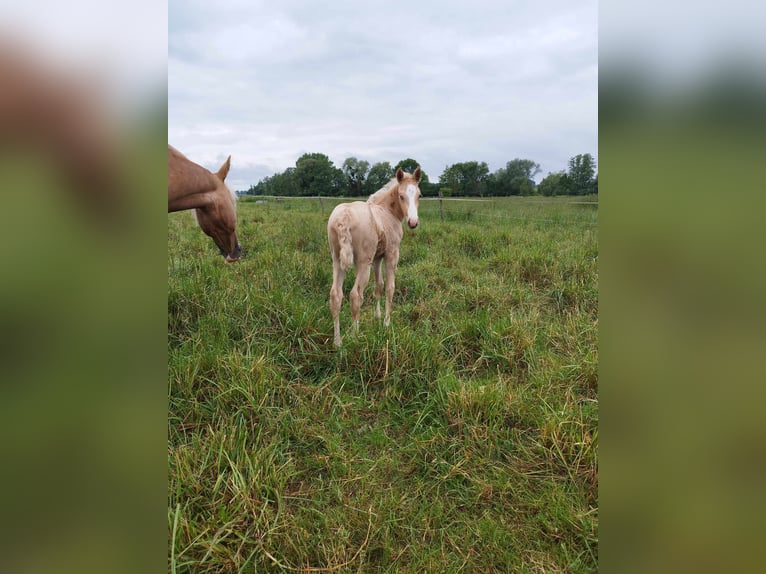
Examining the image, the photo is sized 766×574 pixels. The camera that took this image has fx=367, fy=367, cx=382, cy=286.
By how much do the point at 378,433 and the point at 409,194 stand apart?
111 inches

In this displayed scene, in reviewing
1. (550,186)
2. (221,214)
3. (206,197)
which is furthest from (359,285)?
(550,186)

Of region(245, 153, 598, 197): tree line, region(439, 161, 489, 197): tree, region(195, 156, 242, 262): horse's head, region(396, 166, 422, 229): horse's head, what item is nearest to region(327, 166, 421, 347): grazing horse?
region(396, 166, 422, 229): horse's head

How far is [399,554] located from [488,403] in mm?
1188

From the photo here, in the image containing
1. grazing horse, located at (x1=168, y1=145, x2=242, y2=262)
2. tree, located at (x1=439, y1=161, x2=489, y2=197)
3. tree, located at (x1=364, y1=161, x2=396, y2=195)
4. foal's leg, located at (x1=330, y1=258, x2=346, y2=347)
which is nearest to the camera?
grazing horse, located at (x1=168, y1=145, x2=242, y2=262)

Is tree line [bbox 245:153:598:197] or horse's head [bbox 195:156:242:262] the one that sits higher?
tree line [bbox 245:153:598:197]

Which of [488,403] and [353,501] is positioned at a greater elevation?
[488,403]

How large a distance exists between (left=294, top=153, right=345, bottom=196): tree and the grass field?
2411cm

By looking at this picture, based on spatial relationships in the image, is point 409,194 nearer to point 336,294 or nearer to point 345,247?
point 345,247

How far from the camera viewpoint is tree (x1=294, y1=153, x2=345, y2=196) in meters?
27.7

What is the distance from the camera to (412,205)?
4320 millimetres

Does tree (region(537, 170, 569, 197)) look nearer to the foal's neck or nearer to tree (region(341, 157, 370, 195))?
tree (region(341, 157, 370, 195))

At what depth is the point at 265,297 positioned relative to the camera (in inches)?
151
